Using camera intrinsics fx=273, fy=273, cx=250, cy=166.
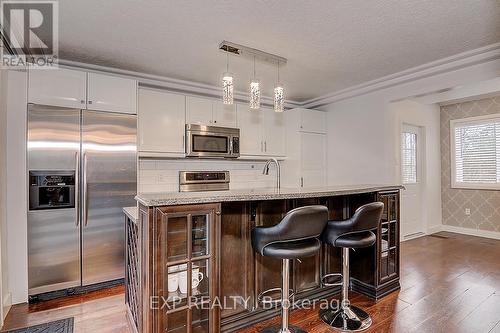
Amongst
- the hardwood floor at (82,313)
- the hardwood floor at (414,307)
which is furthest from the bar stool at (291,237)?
the hardwood floor at (82,313)

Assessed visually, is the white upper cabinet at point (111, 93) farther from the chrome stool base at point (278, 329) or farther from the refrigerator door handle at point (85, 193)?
the chrome stool base at point (278, 329)

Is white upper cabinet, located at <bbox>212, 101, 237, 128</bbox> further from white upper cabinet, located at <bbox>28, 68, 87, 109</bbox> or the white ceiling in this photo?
white upper cabinet, located at <bbox>28, 68, 87, 109</bbox>

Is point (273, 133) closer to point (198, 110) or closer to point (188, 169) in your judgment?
point (198, 110)

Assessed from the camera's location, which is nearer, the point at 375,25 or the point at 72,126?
the point at 375,25

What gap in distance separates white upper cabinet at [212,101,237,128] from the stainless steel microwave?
0.34ft

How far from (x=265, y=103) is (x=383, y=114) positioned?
188 cm

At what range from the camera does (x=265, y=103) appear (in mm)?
4742

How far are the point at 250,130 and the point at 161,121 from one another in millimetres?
1398

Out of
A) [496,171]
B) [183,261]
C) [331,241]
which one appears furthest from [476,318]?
[496,171]

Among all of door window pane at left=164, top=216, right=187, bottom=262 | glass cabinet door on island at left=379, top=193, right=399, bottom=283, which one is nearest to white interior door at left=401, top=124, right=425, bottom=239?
glass cabinet door on island at left=379, top=193, right=399, bottom=283

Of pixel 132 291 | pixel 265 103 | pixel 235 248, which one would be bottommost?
pixel 132 291

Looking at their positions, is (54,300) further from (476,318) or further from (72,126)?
(476,318)

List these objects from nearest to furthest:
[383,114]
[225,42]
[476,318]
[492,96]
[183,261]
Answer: [183,261] → [476,318] → [225,42] → [383,114] → [492,96]

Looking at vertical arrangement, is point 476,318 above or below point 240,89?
below
